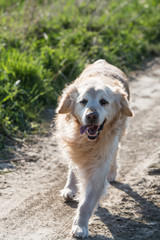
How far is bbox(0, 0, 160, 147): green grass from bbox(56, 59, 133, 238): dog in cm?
156

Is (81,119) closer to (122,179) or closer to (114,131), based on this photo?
(114,131)

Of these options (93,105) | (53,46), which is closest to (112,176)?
(93,105)

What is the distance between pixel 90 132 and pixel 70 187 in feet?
2.79

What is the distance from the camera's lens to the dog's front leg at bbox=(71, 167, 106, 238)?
12.8 ft

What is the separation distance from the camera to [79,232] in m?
3.87

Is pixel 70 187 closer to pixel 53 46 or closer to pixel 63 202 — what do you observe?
pixel 63 202

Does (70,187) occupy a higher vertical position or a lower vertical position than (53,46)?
lower

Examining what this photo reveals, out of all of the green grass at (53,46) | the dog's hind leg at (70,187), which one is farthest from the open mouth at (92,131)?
the green grass at (53,46)

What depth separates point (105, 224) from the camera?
4.18 m

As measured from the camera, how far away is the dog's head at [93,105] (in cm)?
413

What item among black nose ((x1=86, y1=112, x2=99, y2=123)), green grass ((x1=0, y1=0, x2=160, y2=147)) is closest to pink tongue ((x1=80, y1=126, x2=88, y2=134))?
black nose ((x1=86, y1=112, x2=99, y2=123))

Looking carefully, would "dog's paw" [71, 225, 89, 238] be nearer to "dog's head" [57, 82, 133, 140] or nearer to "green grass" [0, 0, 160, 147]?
"dog's head" [57, 82, 133, 140]

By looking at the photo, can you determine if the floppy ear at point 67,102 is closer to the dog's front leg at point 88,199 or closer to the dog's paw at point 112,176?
the dog's front leg at point 88,199

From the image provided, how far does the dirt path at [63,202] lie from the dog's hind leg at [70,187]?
0.08 m
